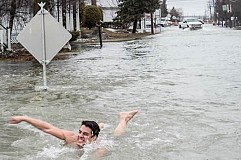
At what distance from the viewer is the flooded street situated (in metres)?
7.45

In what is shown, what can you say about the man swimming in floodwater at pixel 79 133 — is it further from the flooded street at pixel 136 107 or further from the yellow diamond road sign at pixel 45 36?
the yellow diamond road sign at pixel 45 36

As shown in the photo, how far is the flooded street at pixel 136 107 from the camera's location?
7.45 meters

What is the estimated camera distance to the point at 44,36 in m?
13.1

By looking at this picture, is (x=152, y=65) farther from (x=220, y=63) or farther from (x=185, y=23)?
(x=185, y=23)

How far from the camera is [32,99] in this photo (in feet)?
40.2

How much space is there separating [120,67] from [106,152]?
1285 centimetres

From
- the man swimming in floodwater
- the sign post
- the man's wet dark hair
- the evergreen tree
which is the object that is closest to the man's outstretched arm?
the man swimming in floodwater

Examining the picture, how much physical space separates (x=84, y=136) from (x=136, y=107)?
4.09 meters

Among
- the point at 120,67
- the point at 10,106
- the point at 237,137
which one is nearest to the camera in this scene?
the point at 237,137

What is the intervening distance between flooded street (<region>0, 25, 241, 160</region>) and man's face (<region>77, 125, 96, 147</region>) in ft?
0.40

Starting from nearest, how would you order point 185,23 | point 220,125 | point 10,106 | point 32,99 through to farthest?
point 220,125, point 10,106, point 32,99, point 185,23

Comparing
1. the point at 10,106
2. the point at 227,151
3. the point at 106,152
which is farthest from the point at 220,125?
the point at 10,106

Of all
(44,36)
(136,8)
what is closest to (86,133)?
(44,36)

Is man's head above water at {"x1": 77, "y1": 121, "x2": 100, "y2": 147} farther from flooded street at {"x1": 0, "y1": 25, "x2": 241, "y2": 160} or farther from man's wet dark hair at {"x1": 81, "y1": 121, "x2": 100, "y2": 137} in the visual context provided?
flooded street at {"x1": 0, "y1": 25, "x2": 241, "y2": 160}
